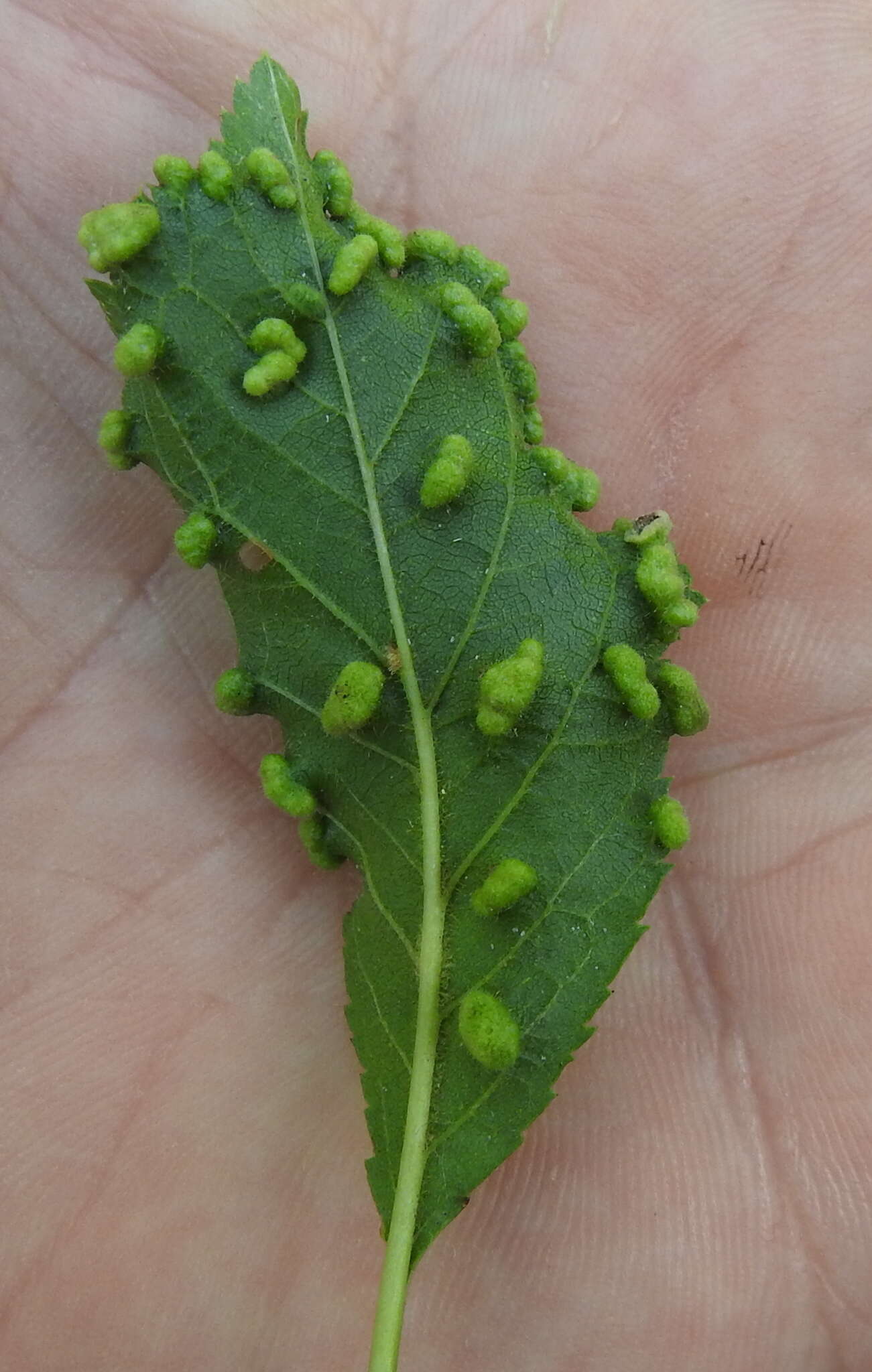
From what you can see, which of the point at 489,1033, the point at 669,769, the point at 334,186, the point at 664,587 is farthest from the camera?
the point at 669,769

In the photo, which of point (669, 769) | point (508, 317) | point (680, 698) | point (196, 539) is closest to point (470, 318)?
point (508, 317)

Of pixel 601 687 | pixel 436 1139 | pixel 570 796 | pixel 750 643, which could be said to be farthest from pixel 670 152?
pixel 436 1139

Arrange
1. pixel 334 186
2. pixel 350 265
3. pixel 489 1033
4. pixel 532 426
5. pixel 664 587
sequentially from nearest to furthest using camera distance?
pixel 489 1033 < pixel 350 265 < pixel 664 587 < pixel 334 186 < pixel 532 426

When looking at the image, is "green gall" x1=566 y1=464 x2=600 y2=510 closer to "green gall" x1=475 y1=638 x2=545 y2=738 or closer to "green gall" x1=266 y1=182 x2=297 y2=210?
"green gall" x1=475 y1=638 x2=545 y2=738

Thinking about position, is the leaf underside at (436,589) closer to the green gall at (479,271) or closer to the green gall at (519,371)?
the green gall at (519,371)

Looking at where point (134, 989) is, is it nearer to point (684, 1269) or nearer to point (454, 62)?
point (684, 1269)

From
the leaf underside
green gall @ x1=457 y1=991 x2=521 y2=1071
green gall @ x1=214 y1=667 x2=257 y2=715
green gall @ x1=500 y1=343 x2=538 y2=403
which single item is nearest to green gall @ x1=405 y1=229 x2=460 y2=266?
the leaf underside

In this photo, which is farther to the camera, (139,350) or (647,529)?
(647,529)

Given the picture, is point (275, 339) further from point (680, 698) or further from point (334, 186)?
point (680, 698)

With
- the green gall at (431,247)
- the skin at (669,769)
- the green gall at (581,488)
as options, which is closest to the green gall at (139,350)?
the skin at (669,769)
